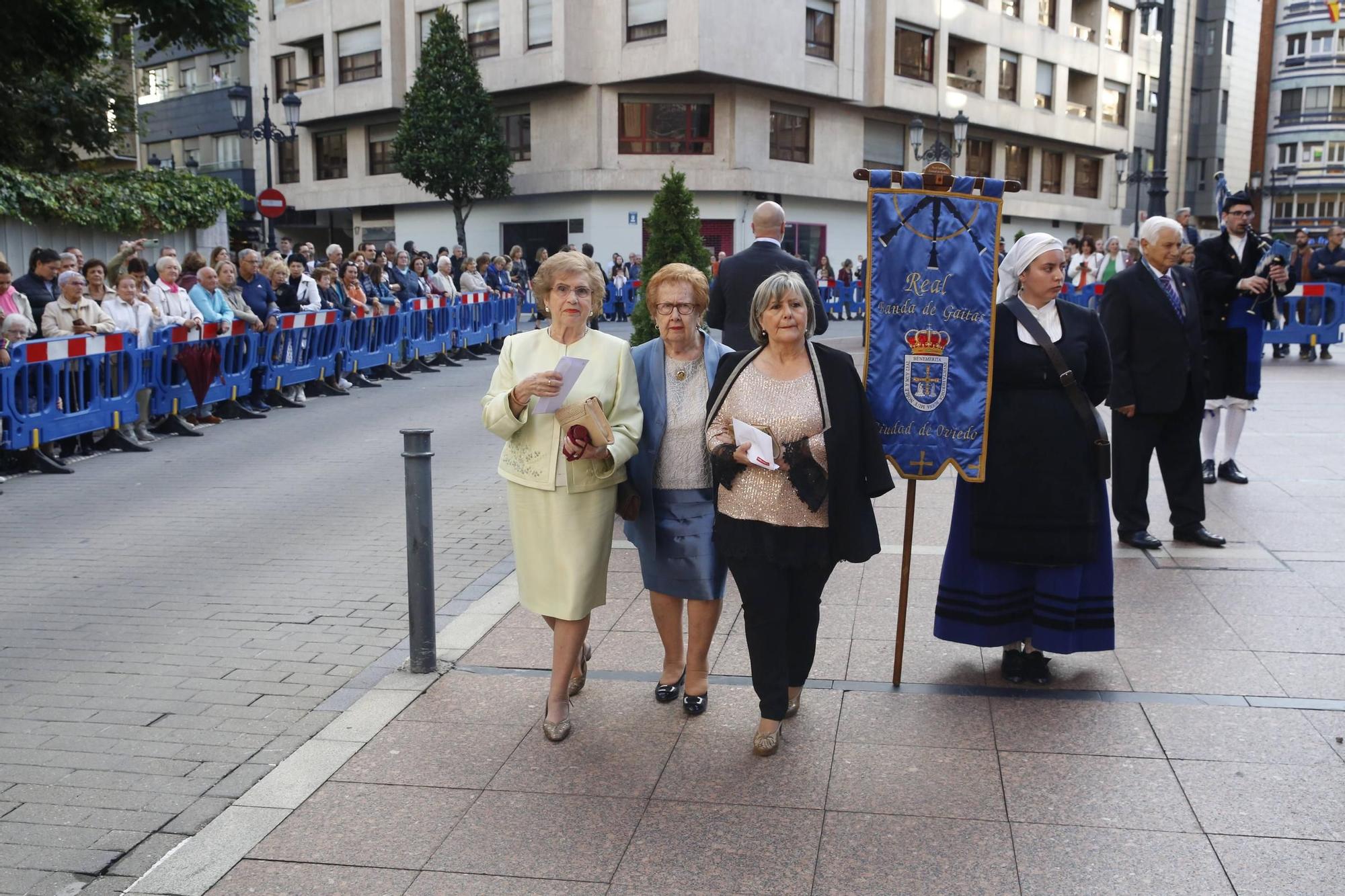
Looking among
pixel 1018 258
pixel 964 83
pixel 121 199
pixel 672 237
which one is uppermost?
pixel 964 83

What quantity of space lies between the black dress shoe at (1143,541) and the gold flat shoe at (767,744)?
380 centimetres

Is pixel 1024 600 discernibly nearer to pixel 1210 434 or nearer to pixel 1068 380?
pixel 1068 380

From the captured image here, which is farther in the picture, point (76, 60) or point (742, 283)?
point (76, 60)

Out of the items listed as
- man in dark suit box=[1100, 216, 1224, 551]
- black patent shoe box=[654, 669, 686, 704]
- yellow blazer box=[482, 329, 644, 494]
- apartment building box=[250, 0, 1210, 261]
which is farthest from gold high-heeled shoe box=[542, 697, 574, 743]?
Answer: apartment building box=[250, 0, 1210, 261]

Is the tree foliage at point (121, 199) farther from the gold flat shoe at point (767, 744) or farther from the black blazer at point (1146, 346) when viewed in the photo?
the gold flat shoe at point (767, 744)

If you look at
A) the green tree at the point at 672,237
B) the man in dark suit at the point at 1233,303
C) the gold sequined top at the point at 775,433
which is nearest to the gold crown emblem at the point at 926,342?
the gold sequined top at the point at 775,433

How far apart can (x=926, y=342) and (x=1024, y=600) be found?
1175 millimetres

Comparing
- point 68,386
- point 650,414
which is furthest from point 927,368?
point 68,386

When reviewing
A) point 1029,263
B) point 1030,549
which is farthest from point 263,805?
point 1029,263

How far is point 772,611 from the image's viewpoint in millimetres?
4480

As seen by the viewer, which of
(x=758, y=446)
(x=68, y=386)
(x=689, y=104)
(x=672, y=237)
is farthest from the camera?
(x=689, y=104)

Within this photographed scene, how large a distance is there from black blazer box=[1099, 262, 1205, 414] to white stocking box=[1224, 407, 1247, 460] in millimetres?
2180

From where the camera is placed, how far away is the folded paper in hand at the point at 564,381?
Answer: 435 centimetres

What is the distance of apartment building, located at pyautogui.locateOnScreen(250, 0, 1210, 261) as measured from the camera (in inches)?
1480
